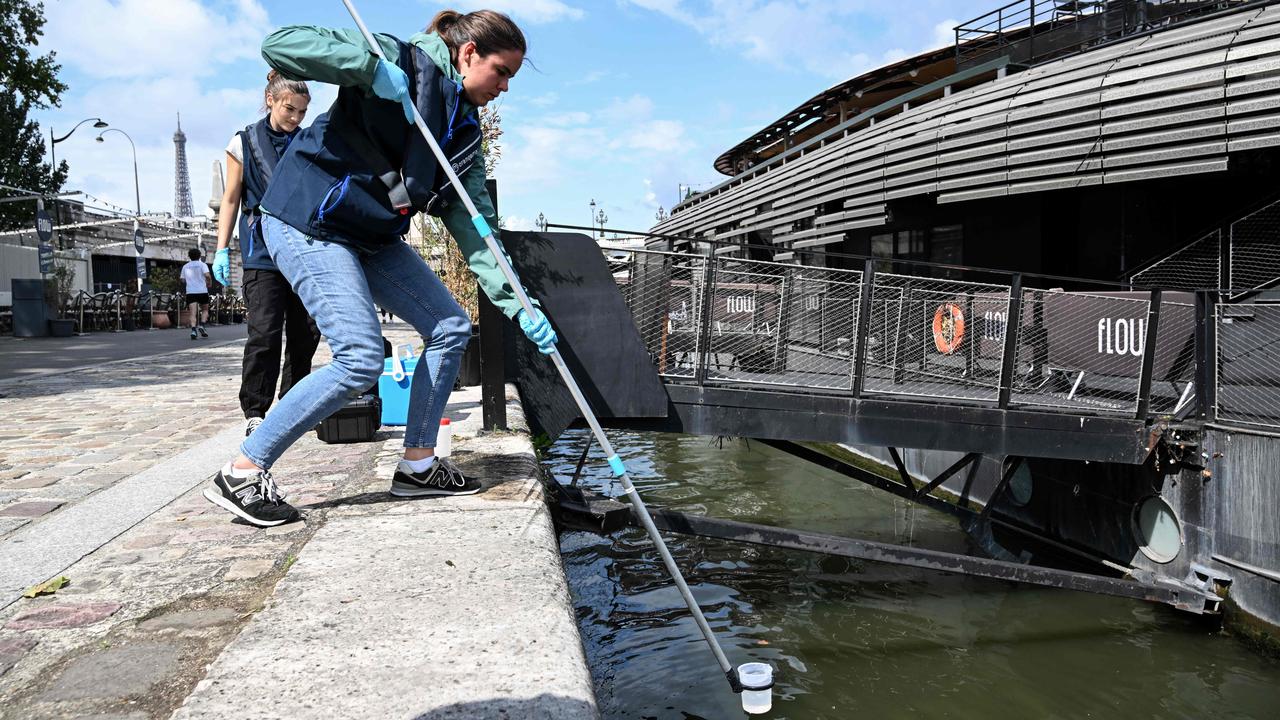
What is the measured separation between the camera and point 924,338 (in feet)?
21.2

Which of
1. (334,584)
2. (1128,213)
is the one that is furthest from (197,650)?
(1128,213)

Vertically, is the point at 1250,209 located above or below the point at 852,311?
above

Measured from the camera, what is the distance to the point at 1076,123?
10.7m

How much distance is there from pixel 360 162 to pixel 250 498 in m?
1.27

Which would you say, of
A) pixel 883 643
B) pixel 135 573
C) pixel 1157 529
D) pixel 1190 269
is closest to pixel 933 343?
pixel 883 643

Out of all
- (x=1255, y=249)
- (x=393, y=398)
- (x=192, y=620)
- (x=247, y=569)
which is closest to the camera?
(x=192, y=620)

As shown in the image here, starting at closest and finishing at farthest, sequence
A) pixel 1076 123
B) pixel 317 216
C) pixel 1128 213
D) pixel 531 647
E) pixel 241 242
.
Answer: pixel 531 647
pixel 317 216
pixel 241 242
pixel 1076 123
pixel 1128 213

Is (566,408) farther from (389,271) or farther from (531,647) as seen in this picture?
(531,647)

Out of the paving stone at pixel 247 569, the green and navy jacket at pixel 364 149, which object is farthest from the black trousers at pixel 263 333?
the paving stone at pixel 247 569

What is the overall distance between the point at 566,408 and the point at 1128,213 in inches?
359

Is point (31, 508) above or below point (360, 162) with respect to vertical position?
below

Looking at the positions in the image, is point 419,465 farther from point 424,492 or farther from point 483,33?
point 483,33

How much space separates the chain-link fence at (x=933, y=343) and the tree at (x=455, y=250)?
16.0ft

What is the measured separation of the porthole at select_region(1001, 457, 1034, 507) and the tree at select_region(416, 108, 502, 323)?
5678 millimetres
